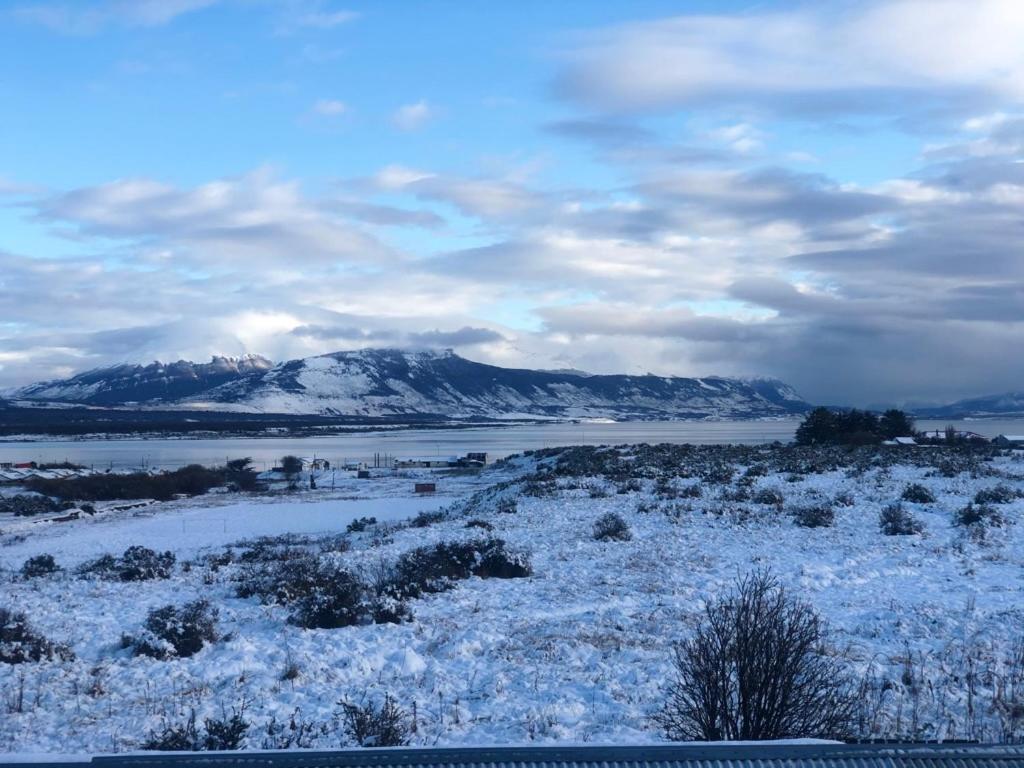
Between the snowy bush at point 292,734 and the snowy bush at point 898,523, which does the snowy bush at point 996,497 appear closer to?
the snowy bush at point 898,523

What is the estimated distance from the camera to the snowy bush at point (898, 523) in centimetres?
1831

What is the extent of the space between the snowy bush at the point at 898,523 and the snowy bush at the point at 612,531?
5.28 meters

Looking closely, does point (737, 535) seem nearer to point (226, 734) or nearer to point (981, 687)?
point (981, 687)

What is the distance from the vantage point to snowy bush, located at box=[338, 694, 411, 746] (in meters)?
6.41

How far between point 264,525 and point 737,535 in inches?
700

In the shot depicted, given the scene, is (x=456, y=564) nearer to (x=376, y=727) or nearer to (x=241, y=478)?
(x=376, y=727)

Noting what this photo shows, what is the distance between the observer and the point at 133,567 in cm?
1623

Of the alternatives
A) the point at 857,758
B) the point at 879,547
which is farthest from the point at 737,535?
the point at 857,758

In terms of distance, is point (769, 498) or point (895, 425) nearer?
point (769, 498)

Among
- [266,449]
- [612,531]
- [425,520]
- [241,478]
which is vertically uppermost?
[612,531]

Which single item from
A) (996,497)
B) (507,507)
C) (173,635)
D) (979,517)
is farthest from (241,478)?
(173,635)

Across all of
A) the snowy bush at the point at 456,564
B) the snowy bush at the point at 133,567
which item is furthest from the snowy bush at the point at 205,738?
the snowy bush at the point at 133,567

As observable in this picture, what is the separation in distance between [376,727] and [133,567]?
446 inches

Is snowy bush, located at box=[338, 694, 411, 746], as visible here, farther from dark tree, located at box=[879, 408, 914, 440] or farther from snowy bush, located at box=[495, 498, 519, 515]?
dark tree, located at box=[879, 408, 914, 440]
